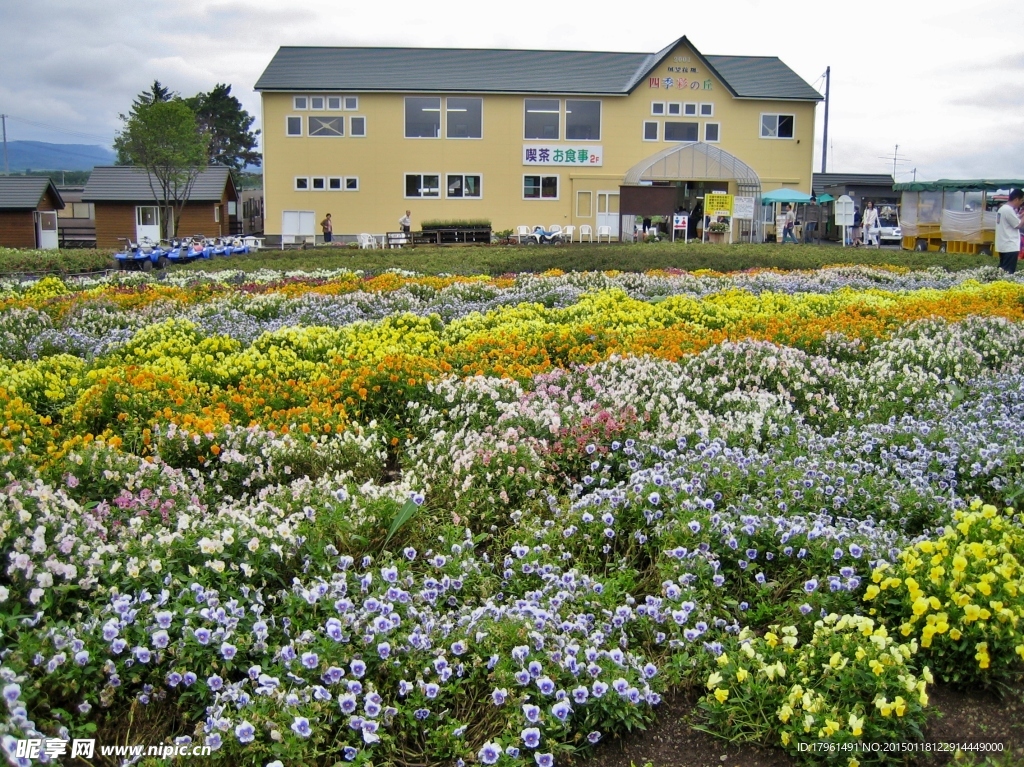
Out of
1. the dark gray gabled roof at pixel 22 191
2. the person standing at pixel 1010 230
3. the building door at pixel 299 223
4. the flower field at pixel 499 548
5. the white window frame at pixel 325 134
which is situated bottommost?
Result: the flower field at pixel 499 548

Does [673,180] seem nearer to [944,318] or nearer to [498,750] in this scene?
[944,318]

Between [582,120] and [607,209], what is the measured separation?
430 centimetres

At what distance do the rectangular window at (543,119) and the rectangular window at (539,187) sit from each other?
1.92 m

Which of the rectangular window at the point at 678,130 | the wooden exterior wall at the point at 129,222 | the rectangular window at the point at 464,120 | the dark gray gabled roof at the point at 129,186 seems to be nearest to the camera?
the rectangular window at the point at 464,120

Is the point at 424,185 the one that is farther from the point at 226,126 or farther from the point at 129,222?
the point at 226,126

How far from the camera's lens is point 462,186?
41.6 m

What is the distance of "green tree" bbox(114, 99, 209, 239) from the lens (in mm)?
42969

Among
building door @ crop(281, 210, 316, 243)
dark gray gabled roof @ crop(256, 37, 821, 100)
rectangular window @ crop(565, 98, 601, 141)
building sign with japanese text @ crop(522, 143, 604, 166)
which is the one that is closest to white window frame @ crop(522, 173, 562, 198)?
building sign with japanese text @ crop(522, 143, 604, 166)

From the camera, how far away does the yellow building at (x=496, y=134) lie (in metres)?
40.9

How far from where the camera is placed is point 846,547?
4074 mm

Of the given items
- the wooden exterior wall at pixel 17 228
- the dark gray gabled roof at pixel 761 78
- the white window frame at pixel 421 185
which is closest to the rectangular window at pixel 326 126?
the white window frame at pixel 421 185

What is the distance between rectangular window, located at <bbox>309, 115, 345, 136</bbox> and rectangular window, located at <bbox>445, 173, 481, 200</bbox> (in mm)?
5240

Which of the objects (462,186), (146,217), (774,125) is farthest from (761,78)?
(146,217)

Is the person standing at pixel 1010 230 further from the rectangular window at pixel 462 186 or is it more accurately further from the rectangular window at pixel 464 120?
the rectangular window at pixel 464 120
